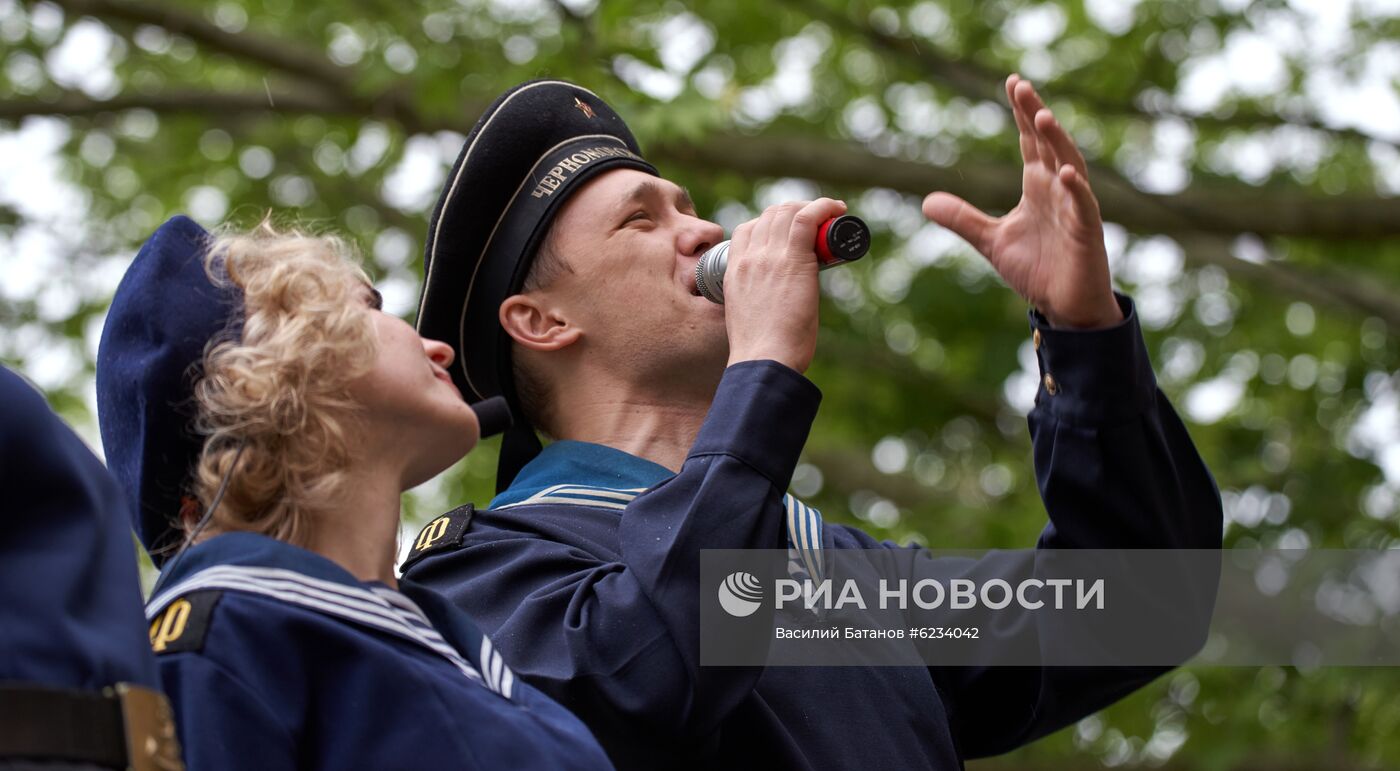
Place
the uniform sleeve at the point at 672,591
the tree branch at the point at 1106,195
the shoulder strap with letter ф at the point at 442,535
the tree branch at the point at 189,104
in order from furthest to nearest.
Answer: the tree branch at the point at 189,104 < the tree branch at the point at 1106,195 < the shoulder strap with letter ф at the point at 442,535 < the uniform sleeve at the point at 672,591

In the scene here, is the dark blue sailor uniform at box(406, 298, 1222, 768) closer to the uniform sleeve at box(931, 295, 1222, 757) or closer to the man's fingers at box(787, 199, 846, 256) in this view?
→ the uniform sleeve at box(931, 295, 1222, 757)

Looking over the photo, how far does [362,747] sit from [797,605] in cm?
90

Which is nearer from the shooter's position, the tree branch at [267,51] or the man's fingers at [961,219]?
the man's fingers at [961,219]

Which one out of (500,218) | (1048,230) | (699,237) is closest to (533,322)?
(500,218)

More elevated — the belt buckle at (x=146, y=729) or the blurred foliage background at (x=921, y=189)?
the belt buckle at (x=146, y=729)

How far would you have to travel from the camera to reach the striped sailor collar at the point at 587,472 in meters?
2.67

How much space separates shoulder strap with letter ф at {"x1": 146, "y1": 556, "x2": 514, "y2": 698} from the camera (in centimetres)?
175

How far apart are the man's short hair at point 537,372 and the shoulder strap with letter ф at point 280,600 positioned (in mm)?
1093

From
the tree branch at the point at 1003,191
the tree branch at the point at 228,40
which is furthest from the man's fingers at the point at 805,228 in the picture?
the tree branch at the point at 228,40

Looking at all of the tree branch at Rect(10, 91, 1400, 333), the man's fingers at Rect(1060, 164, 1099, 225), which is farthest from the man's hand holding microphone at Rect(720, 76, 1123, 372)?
the tree branch at Rect(10, 91, 1400, 333)

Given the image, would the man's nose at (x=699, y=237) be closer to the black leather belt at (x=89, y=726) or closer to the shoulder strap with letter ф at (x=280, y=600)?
the shoulder strap with letter ф at (x=280, y=600)

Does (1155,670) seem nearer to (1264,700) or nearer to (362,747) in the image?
(362,747)

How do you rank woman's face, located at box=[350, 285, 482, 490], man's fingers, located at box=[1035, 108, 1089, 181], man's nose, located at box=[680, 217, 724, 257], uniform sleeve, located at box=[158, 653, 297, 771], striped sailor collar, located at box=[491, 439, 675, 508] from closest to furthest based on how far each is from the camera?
1. uniform sleeve, located at box=[158, 653, 297, 771]
2. woman's face, located at box=[350, 285, 482, 490]
3. man's fingers, located at box=[1035, 108, 1089, 181]
4. striped sailor collar, located at box=[491, 439, 675, 508]
5. man's nose, located at box=[680, 217, 724, 257]

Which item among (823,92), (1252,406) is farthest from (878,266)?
(1252,406)
